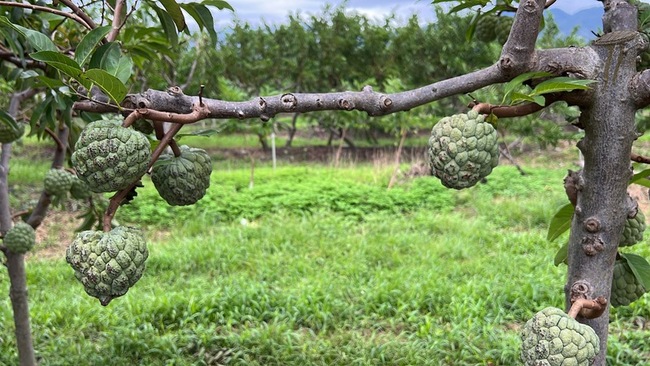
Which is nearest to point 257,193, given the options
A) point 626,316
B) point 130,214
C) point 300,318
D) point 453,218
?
point 130,214

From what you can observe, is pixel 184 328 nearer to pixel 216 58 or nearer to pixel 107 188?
pixel 107 188

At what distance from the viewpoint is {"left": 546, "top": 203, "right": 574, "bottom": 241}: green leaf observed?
1.10 metres

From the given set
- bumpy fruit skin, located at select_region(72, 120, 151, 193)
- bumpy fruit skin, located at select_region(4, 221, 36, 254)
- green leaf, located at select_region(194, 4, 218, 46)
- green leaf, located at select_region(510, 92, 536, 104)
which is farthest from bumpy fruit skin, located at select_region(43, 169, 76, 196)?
green leaf, located at select_region(510, 92, 536, 104)

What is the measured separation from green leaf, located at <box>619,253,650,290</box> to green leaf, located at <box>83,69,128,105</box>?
848mm

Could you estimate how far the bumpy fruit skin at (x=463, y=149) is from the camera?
784 mm

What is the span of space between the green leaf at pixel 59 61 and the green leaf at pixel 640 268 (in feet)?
2.97

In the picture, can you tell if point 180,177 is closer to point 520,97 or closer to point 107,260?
point 107,260

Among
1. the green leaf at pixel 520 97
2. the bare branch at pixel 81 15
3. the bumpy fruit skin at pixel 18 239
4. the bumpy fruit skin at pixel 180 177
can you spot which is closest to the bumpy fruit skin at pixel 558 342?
the green leaf at pixel 520 97

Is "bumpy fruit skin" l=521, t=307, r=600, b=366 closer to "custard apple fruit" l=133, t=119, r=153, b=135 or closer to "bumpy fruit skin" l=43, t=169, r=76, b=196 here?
"custard apple fruit" l=133, t=119, r=153, b=135

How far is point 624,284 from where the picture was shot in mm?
1037

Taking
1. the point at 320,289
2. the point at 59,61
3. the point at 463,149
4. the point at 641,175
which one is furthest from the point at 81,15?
the point at 320,289

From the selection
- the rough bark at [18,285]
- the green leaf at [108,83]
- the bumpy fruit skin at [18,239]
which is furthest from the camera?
the rough bark at [18,285]

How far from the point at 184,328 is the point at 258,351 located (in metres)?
0.47

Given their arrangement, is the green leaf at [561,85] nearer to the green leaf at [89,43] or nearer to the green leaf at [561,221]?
the green leaf at [561,221]
